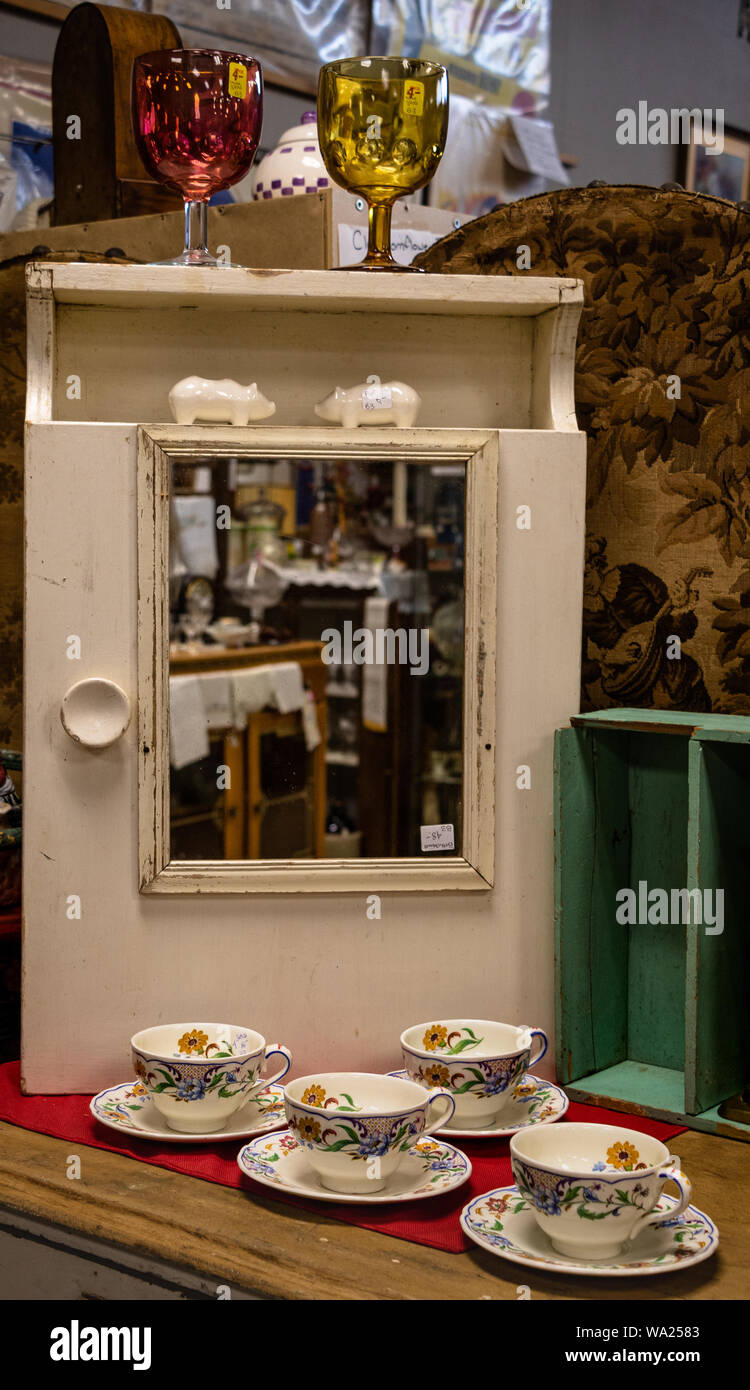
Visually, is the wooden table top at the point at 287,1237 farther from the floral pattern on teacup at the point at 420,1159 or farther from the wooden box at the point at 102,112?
the wooden box at the point at 102,112

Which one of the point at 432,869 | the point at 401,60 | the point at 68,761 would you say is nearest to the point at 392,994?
the point at 432,869

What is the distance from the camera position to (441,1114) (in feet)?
3.00

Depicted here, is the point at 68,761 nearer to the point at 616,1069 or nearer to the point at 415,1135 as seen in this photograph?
the point at 415,1135

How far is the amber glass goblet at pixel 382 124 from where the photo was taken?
103cm

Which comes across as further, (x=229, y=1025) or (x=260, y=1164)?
(x=229, y=1025)

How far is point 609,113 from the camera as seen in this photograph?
3617mm

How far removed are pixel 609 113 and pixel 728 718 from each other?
3047 millimetres

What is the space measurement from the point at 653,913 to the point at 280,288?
0.63 m

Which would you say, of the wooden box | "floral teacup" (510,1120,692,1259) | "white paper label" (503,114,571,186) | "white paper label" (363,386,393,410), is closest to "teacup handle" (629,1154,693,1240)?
"floral teacup" (510,1120,692,1259)

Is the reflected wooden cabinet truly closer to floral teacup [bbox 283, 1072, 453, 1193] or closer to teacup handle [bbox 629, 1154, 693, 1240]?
floral teacup [bbox 283, 1072, 453, 1193]

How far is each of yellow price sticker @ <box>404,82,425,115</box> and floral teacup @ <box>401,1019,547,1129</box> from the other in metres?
0.73

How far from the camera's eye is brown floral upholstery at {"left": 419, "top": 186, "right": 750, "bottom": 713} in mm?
1181

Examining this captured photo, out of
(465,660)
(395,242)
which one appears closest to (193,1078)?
(465,660)

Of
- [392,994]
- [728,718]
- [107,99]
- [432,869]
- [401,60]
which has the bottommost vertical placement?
[392,994]
